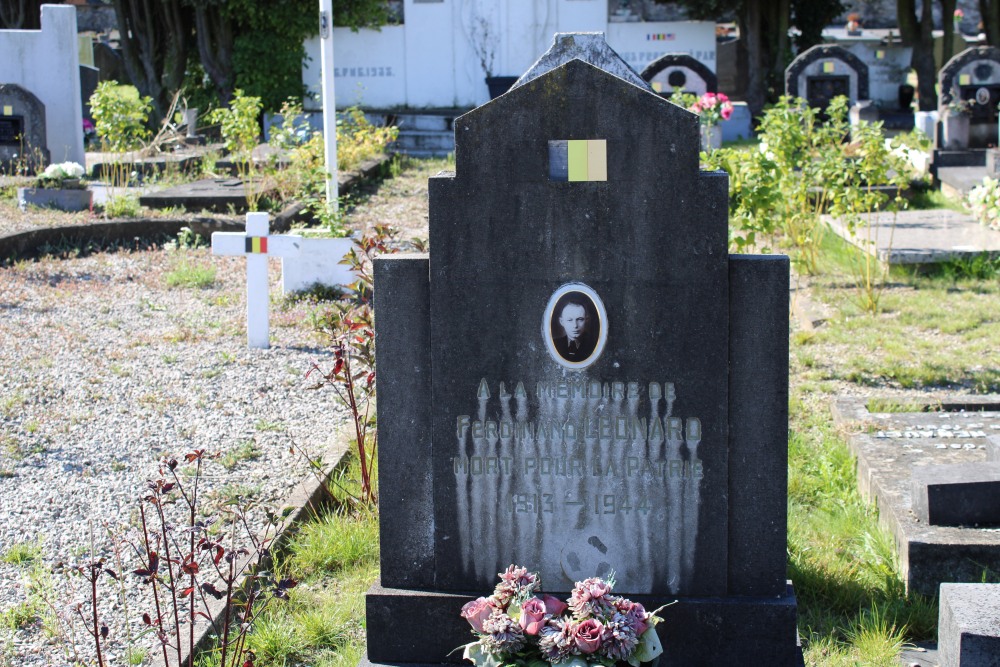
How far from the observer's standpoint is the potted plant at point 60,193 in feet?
37.3

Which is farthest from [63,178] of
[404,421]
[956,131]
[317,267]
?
[956,131]

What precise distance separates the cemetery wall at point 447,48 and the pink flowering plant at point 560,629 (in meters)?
21.3

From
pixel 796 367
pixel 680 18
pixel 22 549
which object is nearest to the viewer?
pixel 22 549

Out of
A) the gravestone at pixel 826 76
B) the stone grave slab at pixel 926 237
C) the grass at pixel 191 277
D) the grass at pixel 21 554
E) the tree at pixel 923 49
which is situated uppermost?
the tree at pixel 923 49

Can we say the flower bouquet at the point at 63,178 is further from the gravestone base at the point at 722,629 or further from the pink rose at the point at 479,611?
the pink rose at the point at 479,611

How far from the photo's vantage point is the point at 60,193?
1136 cm

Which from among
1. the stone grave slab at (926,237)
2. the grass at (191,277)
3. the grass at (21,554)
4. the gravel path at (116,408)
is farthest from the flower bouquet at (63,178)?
the grass at (21,554)

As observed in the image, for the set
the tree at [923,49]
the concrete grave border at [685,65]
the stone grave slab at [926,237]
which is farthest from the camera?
the tree at [923,49]

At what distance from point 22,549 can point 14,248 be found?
5.93 m

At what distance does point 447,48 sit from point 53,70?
33.5 feet

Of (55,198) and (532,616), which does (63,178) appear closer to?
(55,198)

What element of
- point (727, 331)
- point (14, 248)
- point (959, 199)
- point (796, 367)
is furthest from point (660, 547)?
point (959, 199)

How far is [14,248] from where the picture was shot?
953 centimetres

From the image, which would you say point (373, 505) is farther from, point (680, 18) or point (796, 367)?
point (680, 18)
